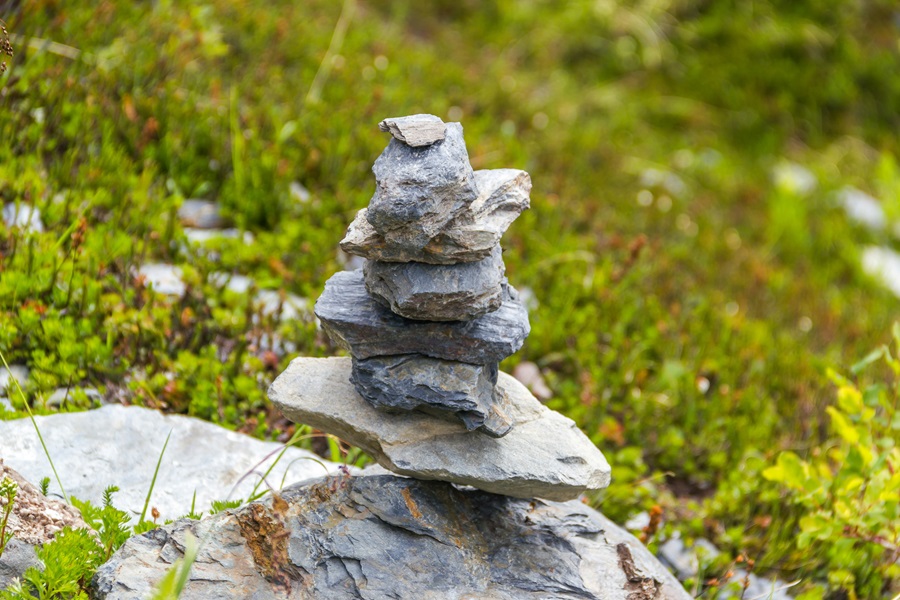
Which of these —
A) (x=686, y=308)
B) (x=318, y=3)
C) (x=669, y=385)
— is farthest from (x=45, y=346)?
(x=318, y=3)

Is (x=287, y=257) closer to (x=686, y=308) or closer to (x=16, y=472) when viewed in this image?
(x=16, y=472)

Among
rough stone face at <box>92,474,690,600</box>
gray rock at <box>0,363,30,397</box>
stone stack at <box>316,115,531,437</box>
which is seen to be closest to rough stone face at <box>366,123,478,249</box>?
stone stack at <box>316,115,531,437</box>

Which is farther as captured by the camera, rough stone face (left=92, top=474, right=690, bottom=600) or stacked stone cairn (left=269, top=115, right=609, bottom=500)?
rough stone face (left=92, top=474, right=690, bottom=600)

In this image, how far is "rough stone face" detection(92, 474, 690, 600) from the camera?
328 centimetres

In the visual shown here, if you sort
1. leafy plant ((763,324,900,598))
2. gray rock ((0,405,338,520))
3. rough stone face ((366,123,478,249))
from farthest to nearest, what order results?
leafy plant ((763,324,900,598))
gray rock ((0,405,338,520))
rough stone face ((366,123,478,249))

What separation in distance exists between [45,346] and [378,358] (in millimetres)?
2080

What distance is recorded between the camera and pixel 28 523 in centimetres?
337

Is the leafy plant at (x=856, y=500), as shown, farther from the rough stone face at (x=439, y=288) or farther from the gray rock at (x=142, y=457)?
the gray rock at (x=142, y=457)

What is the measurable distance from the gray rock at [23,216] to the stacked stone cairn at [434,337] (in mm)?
2257

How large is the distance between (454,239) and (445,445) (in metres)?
0.91

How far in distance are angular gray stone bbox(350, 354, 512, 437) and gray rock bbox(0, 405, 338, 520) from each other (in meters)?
0.62

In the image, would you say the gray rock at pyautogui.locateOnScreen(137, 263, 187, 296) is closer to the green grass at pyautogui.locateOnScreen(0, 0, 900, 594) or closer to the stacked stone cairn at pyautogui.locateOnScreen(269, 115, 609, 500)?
the green grass at pyautogui.locateOnScreen(0, 0, 900, 594)

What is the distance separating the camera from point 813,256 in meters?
9.72

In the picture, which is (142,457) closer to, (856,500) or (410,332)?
(410,332)
